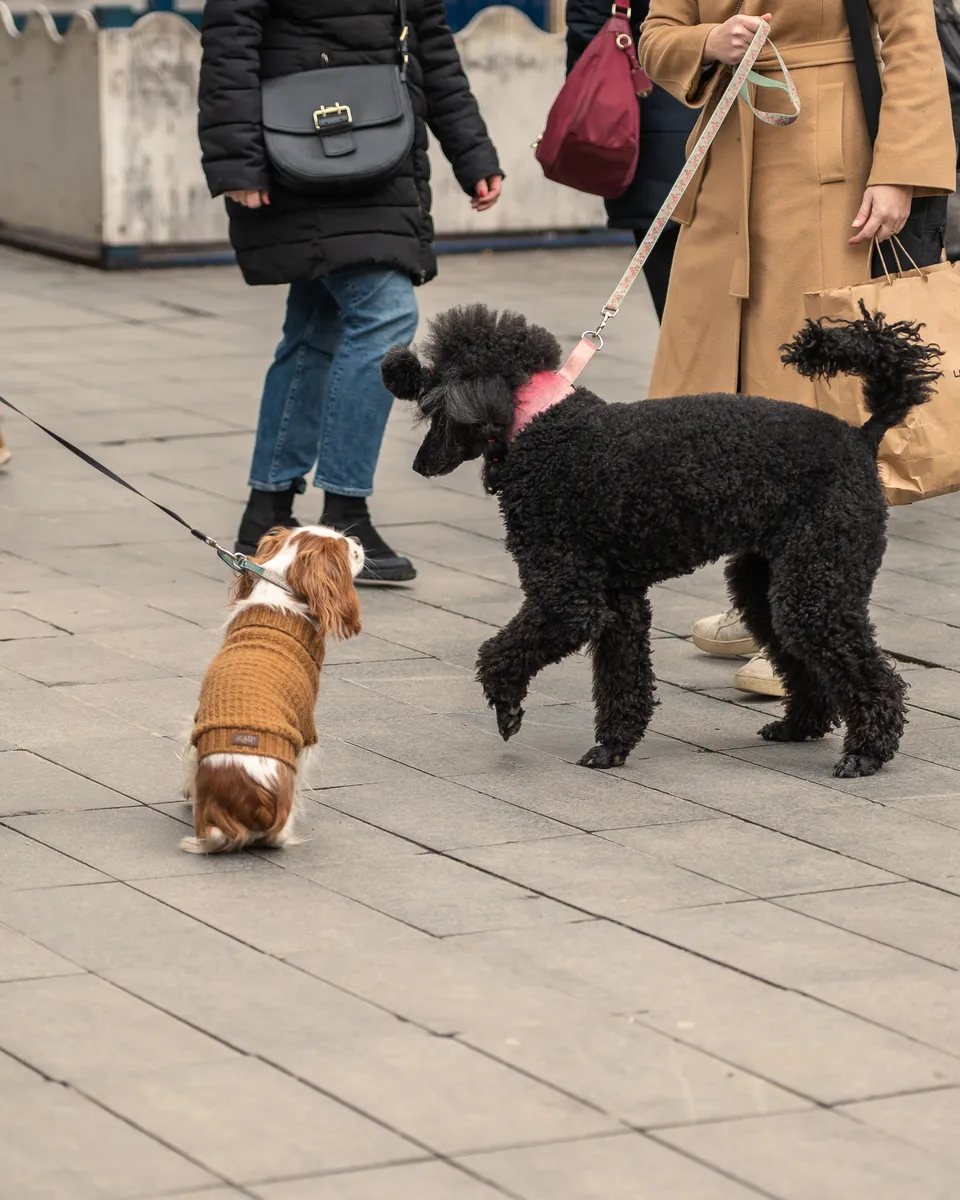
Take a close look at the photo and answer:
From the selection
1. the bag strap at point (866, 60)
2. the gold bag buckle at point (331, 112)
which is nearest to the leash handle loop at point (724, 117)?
the bag strap at point (866, 60)

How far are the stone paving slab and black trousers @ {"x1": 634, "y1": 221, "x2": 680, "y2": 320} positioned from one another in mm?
950

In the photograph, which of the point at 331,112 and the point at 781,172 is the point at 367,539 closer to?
the point at 331,112

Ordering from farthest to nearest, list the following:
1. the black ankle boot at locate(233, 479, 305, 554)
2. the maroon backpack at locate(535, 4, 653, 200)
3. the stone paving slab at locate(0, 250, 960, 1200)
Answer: the black ankle boot at locate(233, 479, 305, 554)
the maroon backpack at locate(535, 4, 653, 200)
the stone paving slab at locate(0, 250, 960, 1200)

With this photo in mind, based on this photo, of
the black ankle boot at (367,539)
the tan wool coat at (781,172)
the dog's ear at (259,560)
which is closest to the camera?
the dog's ear at (259,560)

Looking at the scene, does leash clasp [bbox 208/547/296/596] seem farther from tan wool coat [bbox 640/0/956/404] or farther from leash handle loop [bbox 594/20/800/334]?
tan wool coat [bbox 640/0/956/404]

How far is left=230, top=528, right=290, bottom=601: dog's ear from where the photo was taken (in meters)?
4.56

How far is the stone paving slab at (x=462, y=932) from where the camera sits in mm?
3082

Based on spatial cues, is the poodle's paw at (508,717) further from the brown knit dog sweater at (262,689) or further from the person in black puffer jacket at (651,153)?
the person in black puffer jacket at (651,153)

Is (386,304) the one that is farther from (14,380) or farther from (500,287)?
(500,287)

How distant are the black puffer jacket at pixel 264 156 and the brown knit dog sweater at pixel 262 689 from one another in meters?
2.35

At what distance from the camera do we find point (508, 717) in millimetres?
5016

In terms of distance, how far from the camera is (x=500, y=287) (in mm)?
12703

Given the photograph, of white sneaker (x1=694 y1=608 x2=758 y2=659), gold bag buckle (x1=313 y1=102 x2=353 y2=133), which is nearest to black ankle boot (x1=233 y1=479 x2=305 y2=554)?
gold bag buckle (x1=313 y1=102 x2=353 y2=133)

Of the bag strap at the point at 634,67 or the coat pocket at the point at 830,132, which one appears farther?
the bag strap at the point at 634,67
